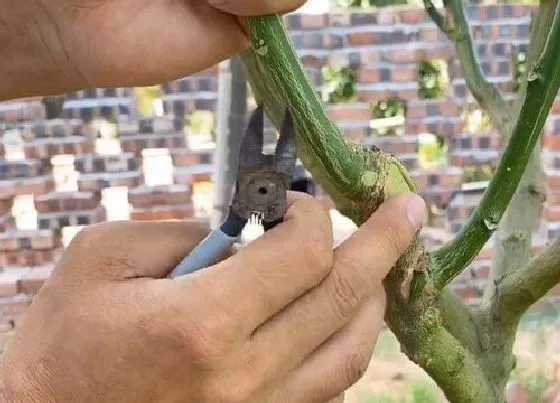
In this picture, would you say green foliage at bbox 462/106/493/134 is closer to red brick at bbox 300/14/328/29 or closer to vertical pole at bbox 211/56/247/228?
red brick at bbox 300/14/328/29

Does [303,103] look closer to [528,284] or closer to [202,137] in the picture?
[528,284]

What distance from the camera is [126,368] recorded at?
456 millimetres

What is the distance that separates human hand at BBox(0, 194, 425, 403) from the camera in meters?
0.45

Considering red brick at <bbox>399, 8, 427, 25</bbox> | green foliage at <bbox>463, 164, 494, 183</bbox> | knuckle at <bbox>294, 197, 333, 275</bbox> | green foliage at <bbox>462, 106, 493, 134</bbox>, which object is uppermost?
red brick at <bbox>399, 8, 427, 25</bbox>

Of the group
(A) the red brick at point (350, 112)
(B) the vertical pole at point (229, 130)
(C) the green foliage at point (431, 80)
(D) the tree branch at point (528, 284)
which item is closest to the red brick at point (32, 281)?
(A) the red brick at point (350, 112)

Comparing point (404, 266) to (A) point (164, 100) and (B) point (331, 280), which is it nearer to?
(B) point (331, 280)

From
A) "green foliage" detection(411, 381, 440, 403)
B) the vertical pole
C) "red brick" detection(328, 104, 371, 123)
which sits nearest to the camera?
the vertical pole

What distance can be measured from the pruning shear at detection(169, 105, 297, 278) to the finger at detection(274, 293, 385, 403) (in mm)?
85

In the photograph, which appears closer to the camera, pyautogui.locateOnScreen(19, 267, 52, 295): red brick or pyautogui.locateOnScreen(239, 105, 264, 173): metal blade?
pyautogui.locateOnScreen(239, 105, 264, 173): metal blade

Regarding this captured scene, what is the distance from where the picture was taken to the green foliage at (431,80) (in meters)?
1.90

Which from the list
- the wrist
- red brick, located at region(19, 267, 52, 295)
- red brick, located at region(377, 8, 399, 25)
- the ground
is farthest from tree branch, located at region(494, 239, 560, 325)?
red brick, located at region(19, 267, 52, 295)

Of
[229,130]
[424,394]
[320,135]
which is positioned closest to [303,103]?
[320,135]

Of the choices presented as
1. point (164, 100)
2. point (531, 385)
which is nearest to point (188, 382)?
A: point (531, 385)

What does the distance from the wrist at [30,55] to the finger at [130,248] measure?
0.45 ft
